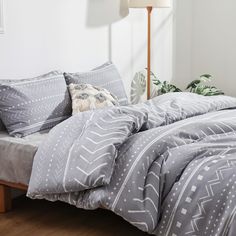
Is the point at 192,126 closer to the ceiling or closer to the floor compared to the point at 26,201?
closer to the ceiling

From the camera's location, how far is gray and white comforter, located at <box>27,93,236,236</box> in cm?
221

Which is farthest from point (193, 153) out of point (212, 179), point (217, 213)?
point (217, 213)

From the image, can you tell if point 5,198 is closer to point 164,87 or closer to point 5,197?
point 5,197

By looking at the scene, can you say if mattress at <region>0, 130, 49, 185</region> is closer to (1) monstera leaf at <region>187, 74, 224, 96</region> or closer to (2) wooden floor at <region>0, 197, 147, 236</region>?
(2) wooden floor at <region>0, 197, 147, 236</region>

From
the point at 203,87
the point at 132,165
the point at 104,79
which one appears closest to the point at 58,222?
the point at 132,165

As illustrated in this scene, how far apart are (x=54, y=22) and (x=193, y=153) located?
5.51 ft

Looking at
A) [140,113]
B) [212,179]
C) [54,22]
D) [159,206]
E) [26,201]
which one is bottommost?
[26,201]

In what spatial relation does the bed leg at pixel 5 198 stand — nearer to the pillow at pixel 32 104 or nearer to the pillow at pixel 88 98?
the pillow at pixel 32 104

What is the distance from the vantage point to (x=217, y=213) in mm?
2156

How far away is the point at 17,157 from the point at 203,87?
2.57 metres

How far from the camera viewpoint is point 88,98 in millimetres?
3275

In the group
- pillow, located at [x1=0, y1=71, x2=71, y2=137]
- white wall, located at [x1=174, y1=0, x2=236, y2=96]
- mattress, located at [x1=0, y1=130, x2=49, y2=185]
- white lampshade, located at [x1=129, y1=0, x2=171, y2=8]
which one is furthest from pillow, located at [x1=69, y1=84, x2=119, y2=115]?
white wall, located at [x1=174, y1=0, x2=236, y2=96]

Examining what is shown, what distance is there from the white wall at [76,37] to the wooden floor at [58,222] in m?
0.87

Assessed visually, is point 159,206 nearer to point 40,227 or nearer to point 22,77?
point 40,227
